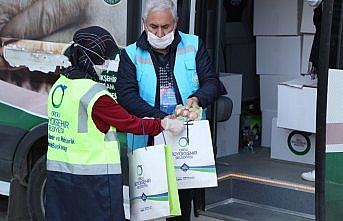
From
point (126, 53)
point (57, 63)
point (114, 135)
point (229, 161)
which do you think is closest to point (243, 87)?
point (229, 161)

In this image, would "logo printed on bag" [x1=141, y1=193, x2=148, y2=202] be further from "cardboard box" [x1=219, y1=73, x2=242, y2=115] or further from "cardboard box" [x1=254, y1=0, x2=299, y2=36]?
"cardboard box" [x1=254, y1=0, x2=299, y2=36]

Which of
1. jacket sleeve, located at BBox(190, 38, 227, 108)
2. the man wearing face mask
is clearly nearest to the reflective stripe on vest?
the man wearing face mask

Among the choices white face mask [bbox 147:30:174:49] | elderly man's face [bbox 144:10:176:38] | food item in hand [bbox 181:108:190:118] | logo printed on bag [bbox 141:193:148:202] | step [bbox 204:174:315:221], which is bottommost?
step [bbox 204:174:315:221]

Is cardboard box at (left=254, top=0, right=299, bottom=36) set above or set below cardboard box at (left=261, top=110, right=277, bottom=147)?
above

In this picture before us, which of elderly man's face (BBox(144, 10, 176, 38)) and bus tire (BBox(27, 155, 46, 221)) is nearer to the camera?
elderly man's face (BBox(144, 10, 176, 38))

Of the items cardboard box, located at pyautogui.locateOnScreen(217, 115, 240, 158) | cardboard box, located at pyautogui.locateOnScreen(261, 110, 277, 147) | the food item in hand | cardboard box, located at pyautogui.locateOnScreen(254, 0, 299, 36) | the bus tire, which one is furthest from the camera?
cardboard box, located at pyautogui.locateOnScreen(261, 110, 277, 147)

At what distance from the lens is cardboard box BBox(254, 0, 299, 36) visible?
21.4 ft

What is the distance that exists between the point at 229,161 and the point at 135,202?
2342mm

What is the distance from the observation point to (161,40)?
408cm

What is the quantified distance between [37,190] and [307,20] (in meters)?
2.83

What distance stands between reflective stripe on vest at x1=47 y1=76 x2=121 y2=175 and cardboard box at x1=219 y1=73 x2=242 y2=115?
264cm

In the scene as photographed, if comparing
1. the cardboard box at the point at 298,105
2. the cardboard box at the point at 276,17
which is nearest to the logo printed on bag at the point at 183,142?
the cardboard box at the point at 298,105

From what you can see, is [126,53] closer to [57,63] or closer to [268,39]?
[57,63]

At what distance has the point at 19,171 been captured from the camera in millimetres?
5562
